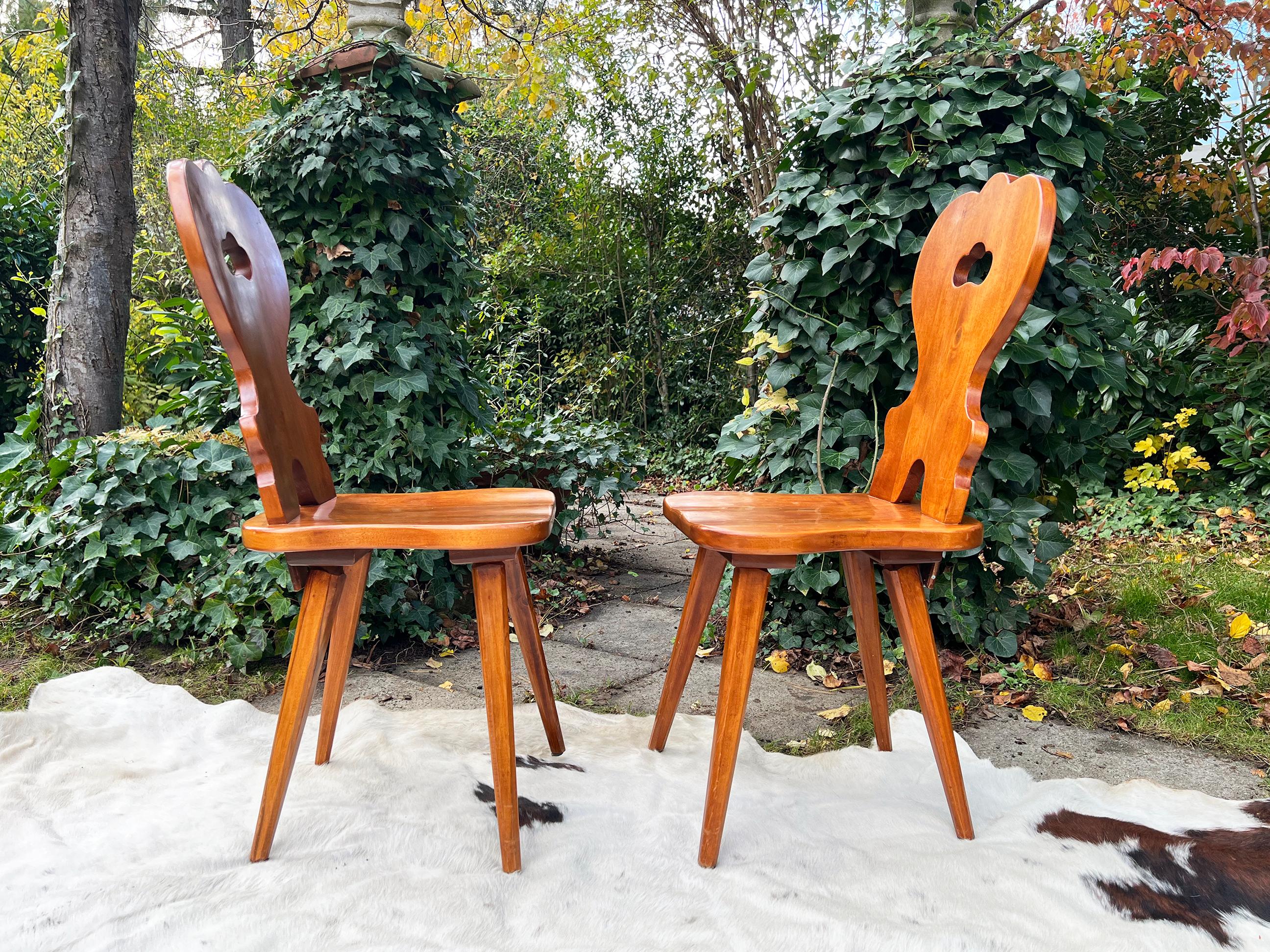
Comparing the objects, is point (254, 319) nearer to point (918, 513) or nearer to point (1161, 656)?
point (918, 513)

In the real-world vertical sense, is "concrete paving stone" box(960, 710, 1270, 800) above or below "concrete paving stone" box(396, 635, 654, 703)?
above

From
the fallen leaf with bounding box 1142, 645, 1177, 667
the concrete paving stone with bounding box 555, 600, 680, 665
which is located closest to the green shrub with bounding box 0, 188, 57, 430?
the concrete paving stone with bounding box 555, 600, 680, 665

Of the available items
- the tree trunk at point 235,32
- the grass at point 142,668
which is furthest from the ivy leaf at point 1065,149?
the tree trunk at point 235,32

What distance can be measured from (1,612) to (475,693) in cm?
163

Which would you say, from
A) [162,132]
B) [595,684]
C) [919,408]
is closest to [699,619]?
[919,408]

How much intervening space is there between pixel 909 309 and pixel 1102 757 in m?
1.11

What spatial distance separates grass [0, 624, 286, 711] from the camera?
205 centimetres

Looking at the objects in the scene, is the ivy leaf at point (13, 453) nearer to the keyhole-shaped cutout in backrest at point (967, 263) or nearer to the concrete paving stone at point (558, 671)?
the concrete paving stone at point (558, 671)

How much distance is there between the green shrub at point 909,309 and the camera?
1927 mm

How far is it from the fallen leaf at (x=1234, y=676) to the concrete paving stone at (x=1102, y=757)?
15.6 inches

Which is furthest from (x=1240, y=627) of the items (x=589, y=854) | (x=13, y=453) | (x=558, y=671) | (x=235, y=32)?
(x=235, y=32)

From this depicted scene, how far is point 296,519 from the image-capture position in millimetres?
1238

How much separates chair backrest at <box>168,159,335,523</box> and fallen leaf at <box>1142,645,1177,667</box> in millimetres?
2119

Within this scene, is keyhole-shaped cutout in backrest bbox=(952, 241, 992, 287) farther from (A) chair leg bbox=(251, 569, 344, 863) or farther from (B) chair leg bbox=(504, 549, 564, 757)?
(A) chair leg bbox=(251, 569, 344, 863)
